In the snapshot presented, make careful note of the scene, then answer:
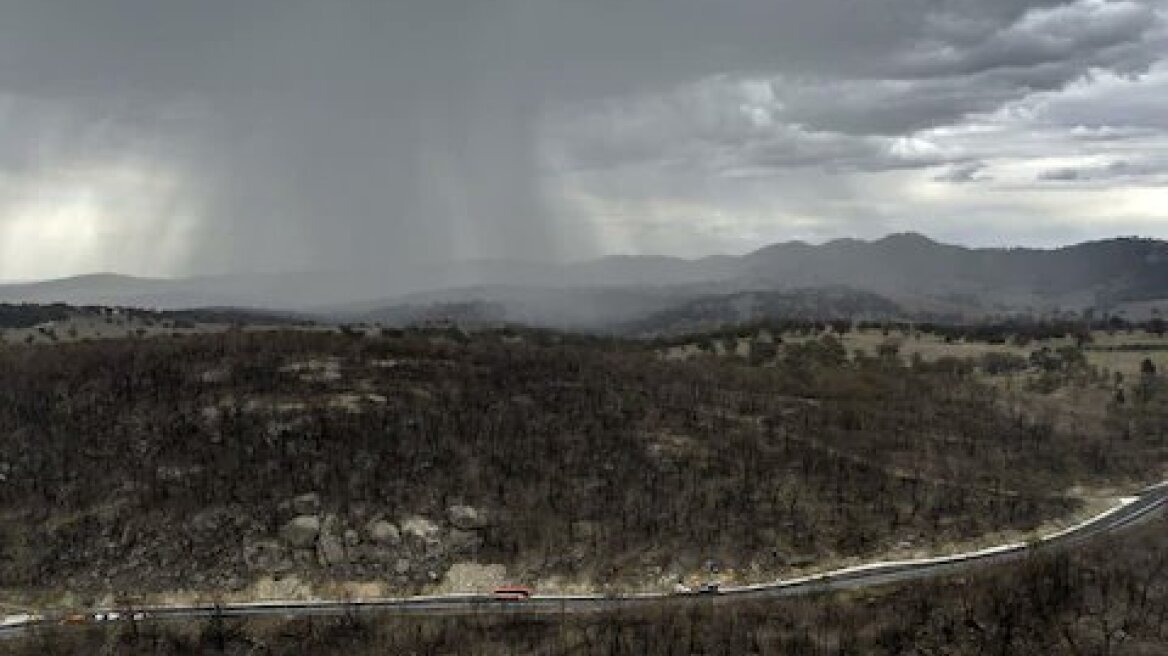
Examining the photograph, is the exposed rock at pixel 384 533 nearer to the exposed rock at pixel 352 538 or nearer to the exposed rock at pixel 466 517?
the exposed rock at pixel 352 538

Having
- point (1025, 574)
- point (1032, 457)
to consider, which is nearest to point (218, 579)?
point (1025, 574)

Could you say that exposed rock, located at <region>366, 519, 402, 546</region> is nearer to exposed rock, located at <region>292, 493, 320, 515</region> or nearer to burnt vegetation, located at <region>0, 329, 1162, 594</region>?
burnt vegetation, located at <region>0, 329, 1162, 594</region>

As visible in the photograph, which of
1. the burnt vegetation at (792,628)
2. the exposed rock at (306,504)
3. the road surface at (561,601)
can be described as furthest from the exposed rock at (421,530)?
the burnt vegetation at (792,628)

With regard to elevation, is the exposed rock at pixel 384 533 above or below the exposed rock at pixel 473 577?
above

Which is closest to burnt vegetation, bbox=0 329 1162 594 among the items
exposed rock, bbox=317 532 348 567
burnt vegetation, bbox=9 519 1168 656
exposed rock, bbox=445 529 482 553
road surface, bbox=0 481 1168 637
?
exposed rock, bbox=445 529 482 553

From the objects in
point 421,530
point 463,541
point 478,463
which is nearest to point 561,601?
point 463,541

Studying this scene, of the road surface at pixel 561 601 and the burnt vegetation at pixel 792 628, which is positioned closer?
the burnt vegetation at pixel 792 628

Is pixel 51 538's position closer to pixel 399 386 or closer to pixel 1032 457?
pixel 399 386
